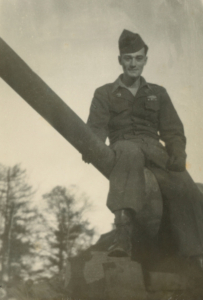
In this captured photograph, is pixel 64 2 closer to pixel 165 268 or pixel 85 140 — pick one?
pixel 85 140

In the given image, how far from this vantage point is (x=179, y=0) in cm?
376

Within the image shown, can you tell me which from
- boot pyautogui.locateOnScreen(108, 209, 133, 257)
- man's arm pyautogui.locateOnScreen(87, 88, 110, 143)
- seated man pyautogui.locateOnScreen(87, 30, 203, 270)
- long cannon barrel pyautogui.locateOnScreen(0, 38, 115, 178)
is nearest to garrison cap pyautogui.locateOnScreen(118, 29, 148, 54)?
seated man pyautogui.locateOnScreen(87, 30, 203, 270)

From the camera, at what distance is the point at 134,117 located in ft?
11.3

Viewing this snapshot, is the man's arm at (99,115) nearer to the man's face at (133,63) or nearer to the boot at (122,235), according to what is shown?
the man's face at (133,63)

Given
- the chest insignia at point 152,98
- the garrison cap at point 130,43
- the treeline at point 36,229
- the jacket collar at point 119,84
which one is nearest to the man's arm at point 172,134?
the chest insignia at point 152,98

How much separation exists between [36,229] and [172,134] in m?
1.59

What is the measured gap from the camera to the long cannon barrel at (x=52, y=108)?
272 cm

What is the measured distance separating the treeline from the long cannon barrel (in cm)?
39

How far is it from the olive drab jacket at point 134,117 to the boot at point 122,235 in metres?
0.82

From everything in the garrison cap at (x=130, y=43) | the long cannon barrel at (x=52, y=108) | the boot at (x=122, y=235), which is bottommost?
the boot at (x=122, y=235)

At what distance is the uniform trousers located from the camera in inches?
115

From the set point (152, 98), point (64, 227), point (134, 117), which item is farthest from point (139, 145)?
point (64, 227)

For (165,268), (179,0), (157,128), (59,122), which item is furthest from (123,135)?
(179,0)

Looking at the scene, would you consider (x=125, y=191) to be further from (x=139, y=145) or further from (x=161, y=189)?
(x=139, y=145)
